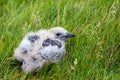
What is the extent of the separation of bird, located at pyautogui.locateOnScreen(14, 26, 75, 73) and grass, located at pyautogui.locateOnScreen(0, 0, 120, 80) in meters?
0.08

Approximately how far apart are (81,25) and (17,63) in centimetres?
91

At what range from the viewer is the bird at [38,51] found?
396 centimetres

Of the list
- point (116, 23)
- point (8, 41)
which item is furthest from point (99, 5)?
point (8, 41)

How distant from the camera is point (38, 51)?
3.97 m

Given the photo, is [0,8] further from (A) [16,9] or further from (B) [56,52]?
(B) [56,52]

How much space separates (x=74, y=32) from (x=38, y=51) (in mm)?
675

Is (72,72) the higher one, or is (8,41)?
(8,41)

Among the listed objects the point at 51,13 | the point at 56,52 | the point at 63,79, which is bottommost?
the point at 63,79

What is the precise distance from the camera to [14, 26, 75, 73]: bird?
3963 millimetres

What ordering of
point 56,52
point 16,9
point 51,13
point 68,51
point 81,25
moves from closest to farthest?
point 56,52 < point 68,51 < point 81,25 < point 51,13 < point 16,9

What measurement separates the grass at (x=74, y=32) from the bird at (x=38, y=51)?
82 mm

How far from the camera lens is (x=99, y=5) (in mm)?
4984

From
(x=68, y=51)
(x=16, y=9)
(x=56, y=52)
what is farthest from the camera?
(x=16, y=9)

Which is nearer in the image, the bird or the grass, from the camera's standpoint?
the bird
